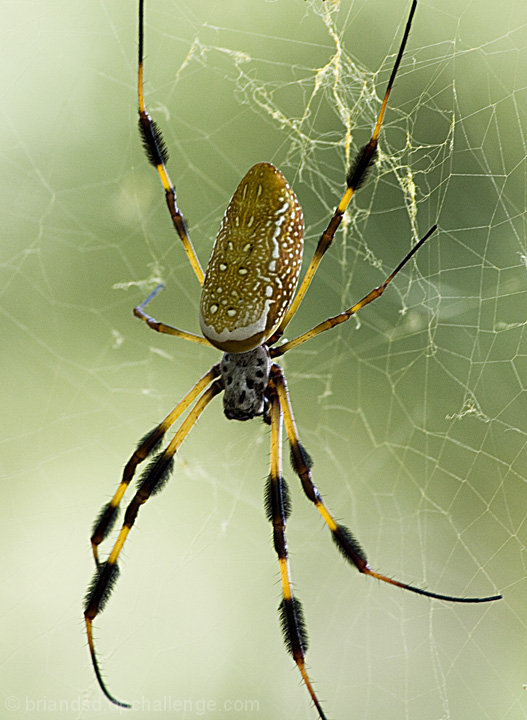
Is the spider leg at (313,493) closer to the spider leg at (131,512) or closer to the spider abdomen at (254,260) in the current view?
the spider leg at (131,512)

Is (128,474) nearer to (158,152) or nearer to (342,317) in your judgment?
(342,317)

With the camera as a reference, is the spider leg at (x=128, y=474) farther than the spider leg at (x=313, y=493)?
Yes

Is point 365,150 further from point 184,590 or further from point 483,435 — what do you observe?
point 184,590

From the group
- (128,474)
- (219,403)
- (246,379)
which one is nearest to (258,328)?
(246,379)

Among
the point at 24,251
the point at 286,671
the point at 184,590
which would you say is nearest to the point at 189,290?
the point at 24,251

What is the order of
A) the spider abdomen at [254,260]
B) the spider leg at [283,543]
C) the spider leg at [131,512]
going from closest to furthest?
1. the spider abdomen at [254,260]
2. the spider leg at [283,543]
3. the spider leg at [131,512]

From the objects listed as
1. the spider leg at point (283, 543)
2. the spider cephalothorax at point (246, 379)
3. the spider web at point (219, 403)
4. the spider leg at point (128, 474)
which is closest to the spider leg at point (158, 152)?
the spider cephalothorax at point (246, 379)
